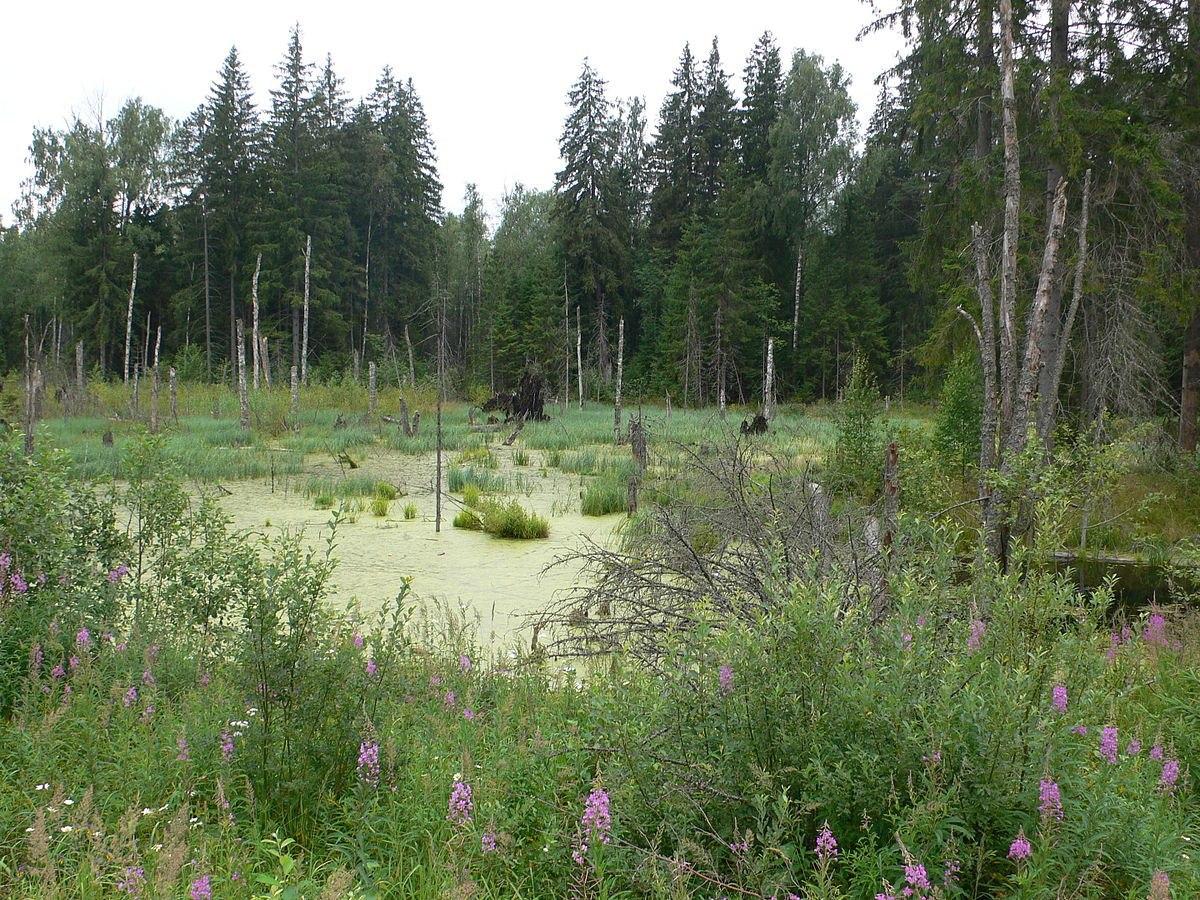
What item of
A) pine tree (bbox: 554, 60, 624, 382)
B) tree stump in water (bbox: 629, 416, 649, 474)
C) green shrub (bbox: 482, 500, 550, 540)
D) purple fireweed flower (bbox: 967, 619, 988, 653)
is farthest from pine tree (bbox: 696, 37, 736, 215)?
purple fireweed flower (bbox: 967, 619, 988, 653)

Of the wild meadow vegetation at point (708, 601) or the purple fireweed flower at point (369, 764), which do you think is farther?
the purple fireweed flower at point (369, 764)

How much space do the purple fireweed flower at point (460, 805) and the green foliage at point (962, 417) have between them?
9798 mm

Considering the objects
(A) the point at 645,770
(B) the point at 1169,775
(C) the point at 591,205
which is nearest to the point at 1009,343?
(B) the point at 1169,775

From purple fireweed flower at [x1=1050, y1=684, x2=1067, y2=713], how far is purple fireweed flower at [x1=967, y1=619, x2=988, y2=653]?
0.52 metres

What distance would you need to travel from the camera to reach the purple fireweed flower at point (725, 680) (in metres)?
2.53

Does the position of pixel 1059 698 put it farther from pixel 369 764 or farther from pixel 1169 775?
pixel 369 764

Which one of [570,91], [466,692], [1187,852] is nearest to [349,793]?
[466,692]

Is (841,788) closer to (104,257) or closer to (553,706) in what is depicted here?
(553,706)

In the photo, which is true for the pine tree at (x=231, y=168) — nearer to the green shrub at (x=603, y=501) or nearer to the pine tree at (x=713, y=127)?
the pine tree at (x=713, y=127)

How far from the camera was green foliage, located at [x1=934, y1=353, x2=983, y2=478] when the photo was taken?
1109 centimetres

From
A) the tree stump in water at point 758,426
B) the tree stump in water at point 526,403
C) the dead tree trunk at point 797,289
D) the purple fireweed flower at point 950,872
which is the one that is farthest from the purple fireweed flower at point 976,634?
the dead tree trunk at point 797,289

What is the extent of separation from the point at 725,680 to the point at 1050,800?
900 mm

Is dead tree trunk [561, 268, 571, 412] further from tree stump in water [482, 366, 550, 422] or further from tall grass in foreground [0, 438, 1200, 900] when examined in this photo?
tall grass in foreground [0, 438, 1200, 900]

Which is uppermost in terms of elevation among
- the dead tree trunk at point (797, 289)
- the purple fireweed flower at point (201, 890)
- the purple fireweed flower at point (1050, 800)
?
the dead tree trunk at point (797, 289)
